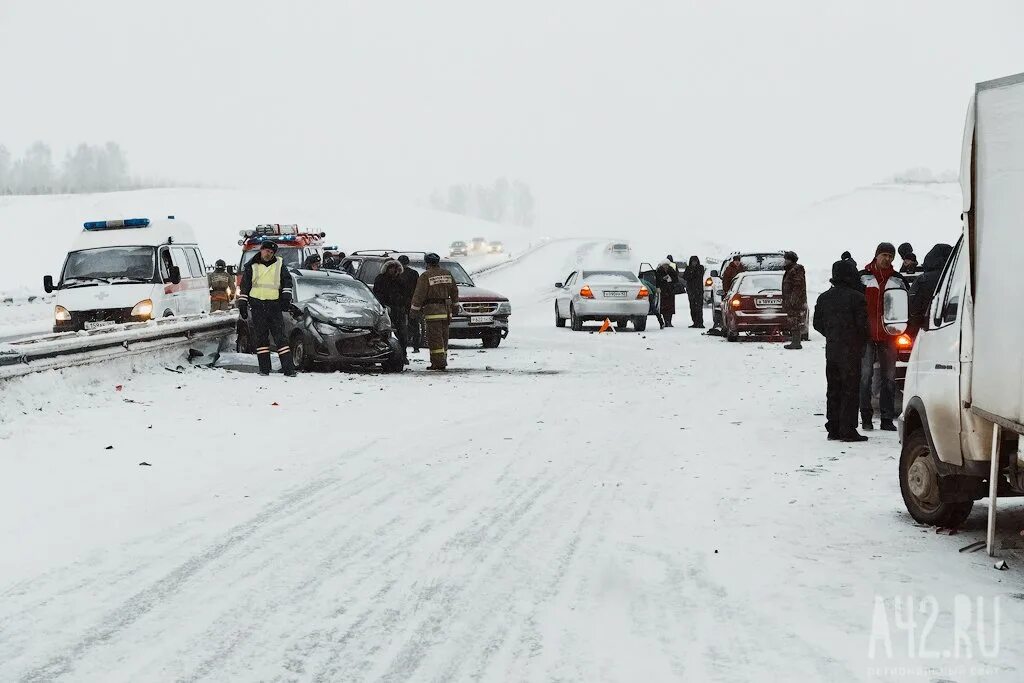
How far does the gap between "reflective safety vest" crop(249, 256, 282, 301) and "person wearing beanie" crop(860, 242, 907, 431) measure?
809cm

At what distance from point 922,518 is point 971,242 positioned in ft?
6.25

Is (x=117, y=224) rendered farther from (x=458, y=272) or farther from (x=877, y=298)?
(x=877, y=298)

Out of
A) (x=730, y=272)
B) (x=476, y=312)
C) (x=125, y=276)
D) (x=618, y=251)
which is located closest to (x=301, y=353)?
(x=125, y=276)

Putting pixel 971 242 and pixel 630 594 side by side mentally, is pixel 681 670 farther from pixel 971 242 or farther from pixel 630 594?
pixel 971 242

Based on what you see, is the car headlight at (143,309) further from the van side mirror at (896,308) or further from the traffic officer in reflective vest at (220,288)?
the van side mirror at (896,308)

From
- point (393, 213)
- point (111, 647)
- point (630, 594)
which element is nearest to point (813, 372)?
point (630, 594)

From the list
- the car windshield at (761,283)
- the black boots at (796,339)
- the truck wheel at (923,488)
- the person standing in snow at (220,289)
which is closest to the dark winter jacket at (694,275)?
the car windshield at (761,283)

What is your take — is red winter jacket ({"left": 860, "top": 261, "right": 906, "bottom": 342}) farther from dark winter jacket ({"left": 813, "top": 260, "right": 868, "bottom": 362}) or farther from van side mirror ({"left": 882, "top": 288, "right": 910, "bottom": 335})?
van side mirror ({"left": 882, "top": 288, "right": 910, "bottom": 335})

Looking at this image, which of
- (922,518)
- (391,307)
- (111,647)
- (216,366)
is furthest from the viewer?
(391,307)

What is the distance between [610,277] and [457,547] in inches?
877

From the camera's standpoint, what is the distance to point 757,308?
2438 cm

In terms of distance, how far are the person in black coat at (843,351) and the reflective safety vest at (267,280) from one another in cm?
801

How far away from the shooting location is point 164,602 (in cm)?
551

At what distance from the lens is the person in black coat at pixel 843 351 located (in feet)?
36.1
